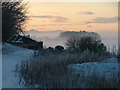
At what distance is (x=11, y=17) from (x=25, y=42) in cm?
491

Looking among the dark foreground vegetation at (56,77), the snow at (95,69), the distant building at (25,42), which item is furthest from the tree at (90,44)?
the snow at (95,69)

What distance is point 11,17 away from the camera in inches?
945

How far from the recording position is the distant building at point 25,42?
27.8 meters

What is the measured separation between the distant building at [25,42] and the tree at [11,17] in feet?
5.07

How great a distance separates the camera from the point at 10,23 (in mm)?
23484

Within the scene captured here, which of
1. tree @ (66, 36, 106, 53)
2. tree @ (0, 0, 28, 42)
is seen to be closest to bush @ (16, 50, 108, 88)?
tree @ (66, 36, 106, 53)

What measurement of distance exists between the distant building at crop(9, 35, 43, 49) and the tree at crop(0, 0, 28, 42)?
1545 millimetres

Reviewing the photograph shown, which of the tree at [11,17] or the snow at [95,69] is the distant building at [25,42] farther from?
the snow at [95,69]

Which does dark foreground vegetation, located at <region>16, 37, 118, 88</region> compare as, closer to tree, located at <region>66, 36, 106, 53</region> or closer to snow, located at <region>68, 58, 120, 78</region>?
snow, located at <region>68, 58, 120, 78</region>

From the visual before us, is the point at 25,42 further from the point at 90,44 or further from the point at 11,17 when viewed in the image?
the point at 90,44

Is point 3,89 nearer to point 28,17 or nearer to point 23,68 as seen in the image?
point 23,68

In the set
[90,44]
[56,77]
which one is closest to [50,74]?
[56,77]

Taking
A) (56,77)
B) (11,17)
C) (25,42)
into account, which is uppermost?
(11,17)

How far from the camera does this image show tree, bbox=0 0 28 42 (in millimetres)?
23252
